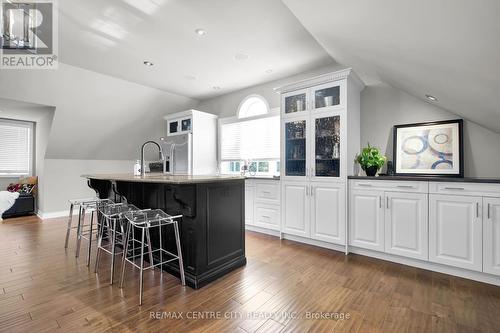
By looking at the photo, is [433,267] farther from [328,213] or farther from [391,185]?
[328,213]

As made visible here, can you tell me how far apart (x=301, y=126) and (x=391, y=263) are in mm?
2159

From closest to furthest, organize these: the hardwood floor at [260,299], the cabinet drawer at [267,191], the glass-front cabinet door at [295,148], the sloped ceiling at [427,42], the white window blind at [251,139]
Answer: the sloped ceiling at [427,42]
the hardwood floor at [260,299]
the glass-front cabinet door at [295,148]
the cabinet drawer at [267,191]
the white window blind at [251,139]

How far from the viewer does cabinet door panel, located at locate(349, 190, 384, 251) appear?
294cm

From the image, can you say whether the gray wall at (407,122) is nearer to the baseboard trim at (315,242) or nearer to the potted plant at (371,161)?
the potted plant at (371,161)

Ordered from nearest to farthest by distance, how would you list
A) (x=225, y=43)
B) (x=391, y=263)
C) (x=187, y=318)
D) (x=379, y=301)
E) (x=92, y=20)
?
(x=187, y=318) → (x=379, y=301) → (x=92, y=20) → (x=391, y=263) → (x=225, y=43)

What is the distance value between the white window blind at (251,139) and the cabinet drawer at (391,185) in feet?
5.88

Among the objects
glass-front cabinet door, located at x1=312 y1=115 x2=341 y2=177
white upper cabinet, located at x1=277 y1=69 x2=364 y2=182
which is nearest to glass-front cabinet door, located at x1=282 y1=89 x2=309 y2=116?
white upper cabinet, located at x1=277 y1=69 x2=364 y2=182

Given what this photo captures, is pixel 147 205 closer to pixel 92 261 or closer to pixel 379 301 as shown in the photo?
pixel 92 261

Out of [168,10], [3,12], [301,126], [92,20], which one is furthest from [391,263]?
[3,12]

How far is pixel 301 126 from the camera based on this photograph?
3643 mm

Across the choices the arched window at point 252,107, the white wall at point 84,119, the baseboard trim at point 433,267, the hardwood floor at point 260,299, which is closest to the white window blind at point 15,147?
the white wall at point 84,119

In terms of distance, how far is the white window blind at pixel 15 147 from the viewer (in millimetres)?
5711

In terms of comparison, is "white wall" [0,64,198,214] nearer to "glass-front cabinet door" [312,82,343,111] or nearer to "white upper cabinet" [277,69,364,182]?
"white upper cabinet" [277,69,364,182]

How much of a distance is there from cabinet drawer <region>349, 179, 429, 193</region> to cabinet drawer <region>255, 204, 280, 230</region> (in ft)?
4.37
